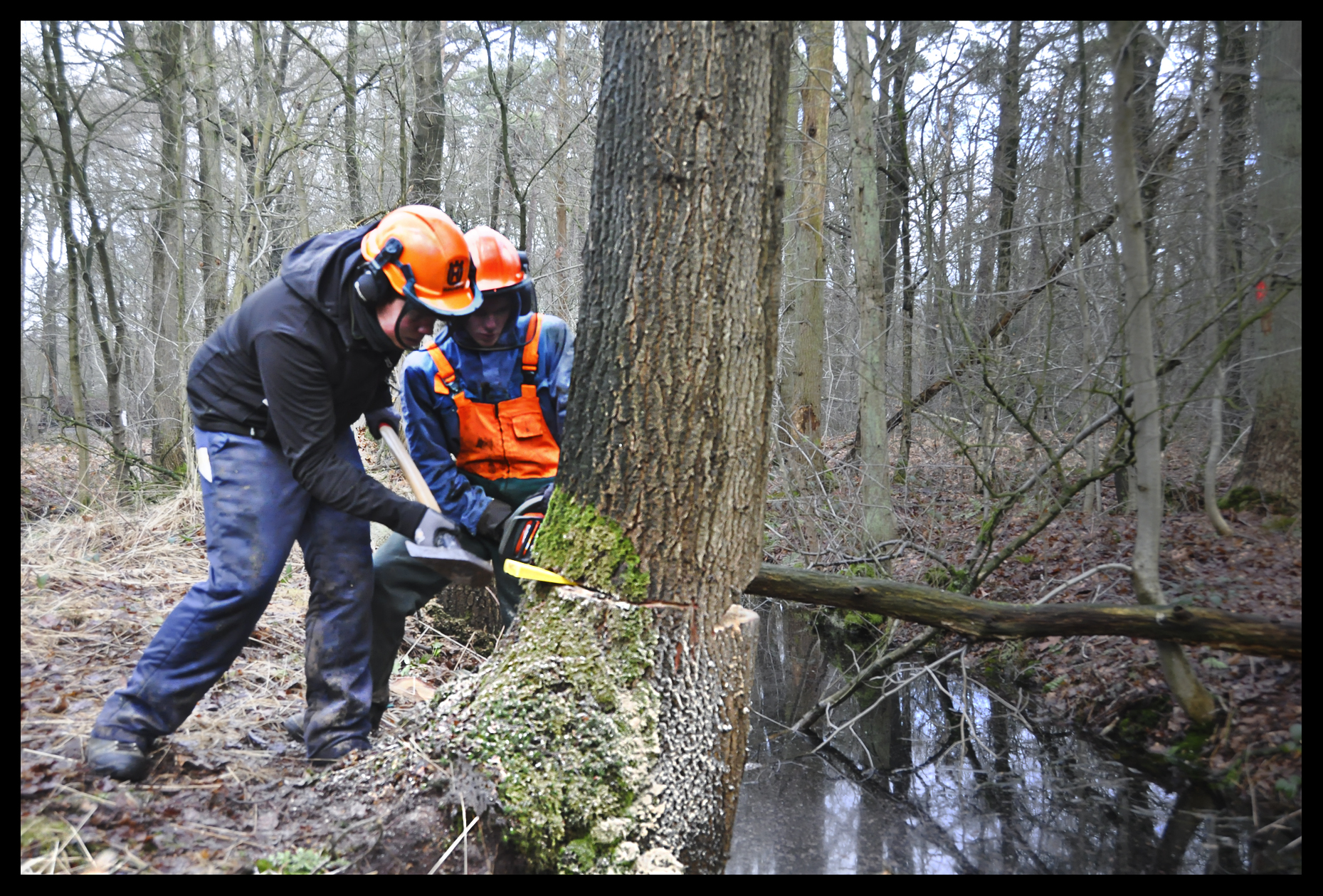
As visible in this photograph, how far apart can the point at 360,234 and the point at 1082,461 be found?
393 centimetres

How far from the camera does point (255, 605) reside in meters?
2.75

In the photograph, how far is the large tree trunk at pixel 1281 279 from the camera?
2844mm

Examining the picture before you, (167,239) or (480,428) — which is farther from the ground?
(167,239)

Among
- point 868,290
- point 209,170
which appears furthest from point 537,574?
point 209,170

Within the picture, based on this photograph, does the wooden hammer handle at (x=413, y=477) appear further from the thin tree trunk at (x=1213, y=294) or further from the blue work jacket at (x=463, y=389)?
the thin tree trunk at (x=1213, y=294)

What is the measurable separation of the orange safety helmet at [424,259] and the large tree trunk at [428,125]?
211 inches

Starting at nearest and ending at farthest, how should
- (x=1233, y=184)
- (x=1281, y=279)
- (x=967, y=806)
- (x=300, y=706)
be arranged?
1. (x=1281, y=279)
2. (x=1233, y=184)
3. (x=967, y=806)
4. (x=300, y=706)

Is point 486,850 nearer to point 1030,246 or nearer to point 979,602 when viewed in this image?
point 979,602

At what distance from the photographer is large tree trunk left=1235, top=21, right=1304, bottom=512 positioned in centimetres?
284

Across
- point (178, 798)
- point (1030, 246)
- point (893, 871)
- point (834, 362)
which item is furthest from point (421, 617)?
point (834, 362)

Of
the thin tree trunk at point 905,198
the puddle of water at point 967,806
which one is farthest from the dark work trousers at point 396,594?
the thin tree trunk at point 905,198

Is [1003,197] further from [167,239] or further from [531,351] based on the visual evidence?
[167,239]

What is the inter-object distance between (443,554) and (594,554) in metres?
0.61

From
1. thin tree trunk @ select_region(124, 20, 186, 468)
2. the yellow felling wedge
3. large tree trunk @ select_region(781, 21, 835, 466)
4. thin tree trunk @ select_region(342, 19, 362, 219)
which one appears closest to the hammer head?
the yellow felling wedge
